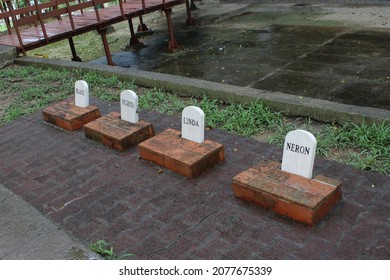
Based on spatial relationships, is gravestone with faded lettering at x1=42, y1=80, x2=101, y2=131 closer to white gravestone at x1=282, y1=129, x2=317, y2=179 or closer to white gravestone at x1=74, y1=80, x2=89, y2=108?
white gravestone at x1=74, y1=80, x2=89, y2=108

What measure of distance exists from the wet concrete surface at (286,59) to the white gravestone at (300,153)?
315 centimetres

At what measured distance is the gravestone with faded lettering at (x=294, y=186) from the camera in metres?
2.84

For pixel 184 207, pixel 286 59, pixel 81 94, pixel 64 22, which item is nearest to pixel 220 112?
pixel 81 94

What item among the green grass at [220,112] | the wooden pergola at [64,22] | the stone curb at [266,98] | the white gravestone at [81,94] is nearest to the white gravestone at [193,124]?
the green grass at [220,112]

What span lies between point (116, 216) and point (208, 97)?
2.59 meters

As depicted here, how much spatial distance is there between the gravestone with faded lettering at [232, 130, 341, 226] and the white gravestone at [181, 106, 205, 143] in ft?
2.28

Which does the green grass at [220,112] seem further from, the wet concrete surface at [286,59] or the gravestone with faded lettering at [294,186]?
the wet concrete surface at [286,59]

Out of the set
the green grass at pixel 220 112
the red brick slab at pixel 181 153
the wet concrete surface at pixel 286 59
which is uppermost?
the red brick slab at pixel 181 153

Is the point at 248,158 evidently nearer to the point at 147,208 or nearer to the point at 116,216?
the point at 147,208

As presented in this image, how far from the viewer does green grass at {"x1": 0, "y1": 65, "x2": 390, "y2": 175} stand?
376 centimetres

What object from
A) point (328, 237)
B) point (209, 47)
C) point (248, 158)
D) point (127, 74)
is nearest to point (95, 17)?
point (209, 47)

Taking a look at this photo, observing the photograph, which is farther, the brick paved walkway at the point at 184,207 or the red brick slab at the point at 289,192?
the red brick slab at the point at 289,192

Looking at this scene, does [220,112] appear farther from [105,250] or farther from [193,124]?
[105,250]

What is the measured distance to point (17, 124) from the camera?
17.7 ft
